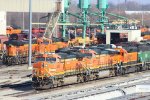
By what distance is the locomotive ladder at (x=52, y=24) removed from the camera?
46938 mm

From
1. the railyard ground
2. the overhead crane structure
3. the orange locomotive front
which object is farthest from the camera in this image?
the overhead crane structure

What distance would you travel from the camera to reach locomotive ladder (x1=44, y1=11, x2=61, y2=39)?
154 feet

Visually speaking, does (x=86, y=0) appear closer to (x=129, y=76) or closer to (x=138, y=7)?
(x=129, y=76)

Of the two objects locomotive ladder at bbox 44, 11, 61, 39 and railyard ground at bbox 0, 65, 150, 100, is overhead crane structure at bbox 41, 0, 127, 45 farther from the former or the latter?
railyard ground at bbox 0, 65, 150, 100

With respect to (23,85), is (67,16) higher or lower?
higher

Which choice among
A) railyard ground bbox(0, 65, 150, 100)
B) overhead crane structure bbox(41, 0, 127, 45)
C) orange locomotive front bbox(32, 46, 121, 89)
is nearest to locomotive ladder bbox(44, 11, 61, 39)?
overhead crane structure bbox(41, 0, 127, 45)

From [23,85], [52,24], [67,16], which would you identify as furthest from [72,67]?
[67,16]

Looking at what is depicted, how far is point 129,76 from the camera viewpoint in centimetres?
3216

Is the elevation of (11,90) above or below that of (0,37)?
below

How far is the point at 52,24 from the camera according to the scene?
47438mm

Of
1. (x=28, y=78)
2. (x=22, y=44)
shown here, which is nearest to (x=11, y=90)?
(x=28, y=78)

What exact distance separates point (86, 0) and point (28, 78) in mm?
30212

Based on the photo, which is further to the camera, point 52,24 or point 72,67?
point 52,24

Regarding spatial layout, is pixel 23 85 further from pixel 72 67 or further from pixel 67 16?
pixel 67 16
